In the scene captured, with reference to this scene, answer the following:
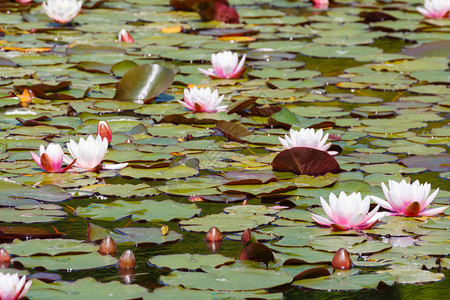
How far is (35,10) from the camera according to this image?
8.27 meters

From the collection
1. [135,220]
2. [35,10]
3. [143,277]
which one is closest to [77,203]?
[135,220]

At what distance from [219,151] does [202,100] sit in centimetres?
71

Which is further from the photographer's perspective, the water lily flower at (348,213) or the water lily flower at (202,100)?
the water lily flower at (202,100)

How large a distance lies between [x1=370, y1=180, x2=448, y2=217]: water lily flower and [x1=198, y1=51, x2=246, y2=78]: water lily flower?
8.46 feet

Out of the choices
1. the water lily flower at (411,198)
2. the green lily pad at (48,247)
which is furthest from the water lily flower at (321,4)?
the green lily pad at (48,247)

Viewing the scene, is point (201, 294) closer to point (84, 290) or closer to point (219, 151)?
point (84, 290)

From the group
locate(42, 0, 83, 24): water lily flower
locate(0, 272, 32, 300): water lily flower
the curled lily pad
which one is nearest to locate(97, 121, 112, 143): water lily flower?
the curled lily pad

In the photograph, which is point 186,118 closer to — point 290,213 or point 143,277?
point 290,213

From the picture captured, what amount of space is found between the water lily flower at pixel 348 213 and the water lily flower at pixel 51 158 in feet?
4.46

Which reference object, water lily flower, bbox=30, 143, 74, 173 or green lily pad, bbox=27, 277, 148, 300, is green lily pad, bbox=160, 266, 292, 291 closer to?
A: green lily pad, bbox=27, 277, 148, 300

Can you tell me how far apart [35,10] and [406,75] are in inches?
167

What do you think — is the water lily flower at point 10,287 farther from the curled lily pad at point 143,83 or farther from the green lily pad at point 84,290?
the curled lily pad at point 143,83

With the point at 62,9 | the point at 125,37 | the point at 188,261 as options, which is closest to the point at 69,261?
the point at 188,261

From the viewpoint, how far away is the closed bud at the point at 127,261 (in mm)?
2682
